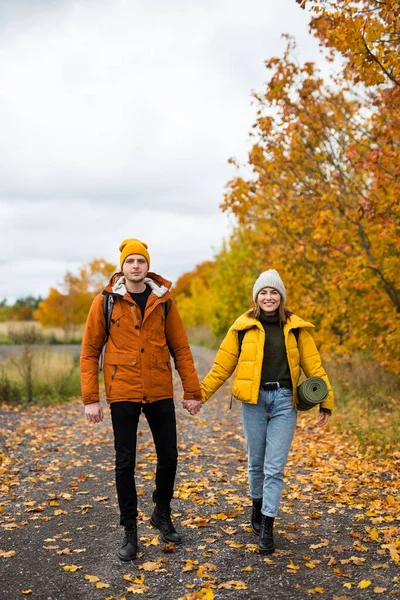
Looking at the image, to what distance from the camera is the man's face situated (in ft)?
16.0

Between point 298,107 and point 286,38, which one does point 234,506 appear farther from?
point 286,38

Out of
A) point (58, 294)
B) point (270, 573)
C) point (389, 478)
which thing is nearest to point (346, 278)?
point (389, 478)

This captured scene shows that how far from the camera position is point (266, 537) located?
4805 millimetres

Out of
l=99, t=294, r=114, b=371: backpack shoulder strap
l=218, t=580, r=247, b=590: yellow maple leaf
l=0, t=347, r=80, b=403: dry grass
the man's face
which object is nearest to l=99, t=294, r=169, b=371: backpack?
l=99, t=294, r=114, b=371: backpack shoulder strap

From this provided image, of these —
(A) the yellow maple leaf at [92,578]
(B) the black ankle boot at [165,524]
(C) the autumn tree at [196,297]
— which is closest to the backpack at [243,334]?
(B) the black ankle boot at [165,524]

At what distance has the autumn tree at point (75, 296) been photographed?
47312 millimetres

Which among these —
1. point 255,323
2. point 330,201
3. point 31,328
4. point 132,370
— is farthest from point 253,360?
point 31,328

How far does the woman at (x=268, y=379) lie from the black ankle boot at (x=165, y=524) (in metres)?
0.71

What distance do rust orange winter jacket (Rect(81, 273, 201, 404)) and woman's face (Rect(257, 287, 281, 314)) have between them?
2.65 ft

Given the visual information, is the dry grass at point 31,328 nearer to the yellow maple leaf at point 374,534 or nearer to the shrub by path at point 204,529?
the shrub by path at point 204,529

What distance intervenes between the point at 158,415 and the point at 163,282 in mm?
1094

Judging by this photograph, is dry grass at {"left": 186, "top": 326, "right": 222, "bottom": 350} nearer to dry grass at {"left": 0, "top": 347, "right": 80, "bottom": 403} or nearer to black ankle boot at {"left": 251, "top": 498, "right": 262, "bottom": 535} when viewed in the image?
dry grass at {"left": 0, "top": 347, "right": 80, "bottom": 403}

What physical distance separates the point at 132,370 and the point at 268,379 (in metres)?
1.09

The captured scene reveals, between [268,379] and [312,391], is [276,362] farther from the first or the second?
[312,391]
